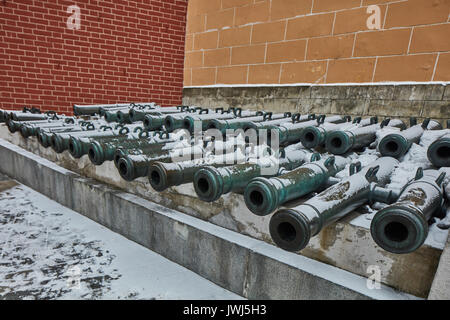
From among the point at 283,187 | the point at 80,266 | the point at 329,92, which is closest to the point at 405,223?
the point at 283,187

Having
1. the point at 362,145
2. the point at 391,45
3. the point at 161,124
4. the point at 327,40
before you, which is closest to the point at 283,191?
the point at 362,145

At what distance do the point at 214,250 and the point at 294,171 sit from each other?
826mm

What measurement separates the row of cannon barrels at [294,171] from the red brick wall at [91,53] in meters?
2.57

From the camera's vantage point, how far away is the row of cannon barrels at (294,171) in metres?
1.44

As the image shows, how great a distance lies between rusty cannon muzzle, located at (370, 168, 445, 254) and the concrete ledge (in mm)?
328

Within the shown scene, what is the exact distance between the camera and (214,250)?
214 cm

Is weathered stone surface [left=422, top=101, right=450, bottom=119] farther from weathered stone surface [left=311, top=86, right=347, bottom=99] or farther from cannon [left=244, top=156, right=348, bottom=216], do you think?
cannon [left=244, top=156, right=348, bottom=216]

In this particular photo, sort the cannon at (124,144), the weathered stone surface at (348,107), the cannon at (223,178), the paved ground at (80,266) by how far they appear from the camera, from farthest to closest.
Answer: the weathered stone surface at (348,107) → the cannon at (124,144) → the paved ground at (80,266) → the cannon at (223,178)

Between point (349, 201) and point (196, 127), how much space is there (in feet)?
8.33

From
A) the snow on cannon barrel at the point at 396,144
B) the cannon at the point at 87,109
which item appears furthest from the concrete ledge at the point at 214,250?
the cannon at the point at 87,109

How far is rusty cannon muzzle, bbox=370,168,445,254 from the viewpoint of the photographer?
4.18 ft

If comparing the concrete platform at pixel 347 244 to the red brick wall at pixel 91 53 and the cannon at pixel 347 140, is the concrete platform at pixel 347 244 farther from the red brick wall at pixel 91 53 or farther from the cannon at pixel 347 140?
the red brick wall at pixel 91 53

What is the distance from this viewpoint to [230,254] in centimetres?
204

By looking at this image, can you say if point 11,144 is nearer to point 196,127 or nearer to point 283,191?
point 196,127
